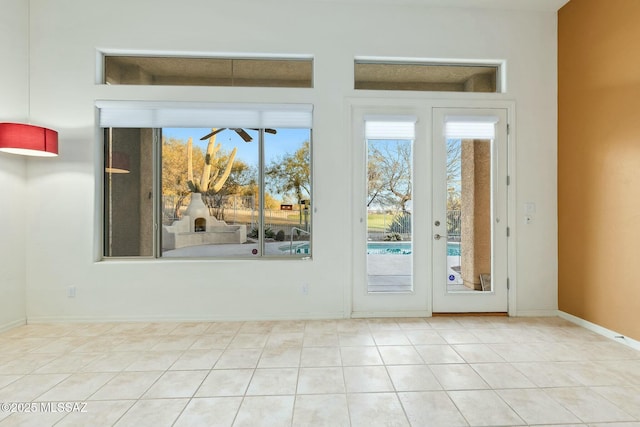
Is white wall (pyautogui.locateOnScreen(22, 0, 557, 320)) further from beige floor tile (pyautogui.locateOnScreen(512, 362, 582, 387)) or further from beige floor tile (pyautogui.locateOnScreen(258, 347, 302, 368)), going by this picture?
beige floor tile (pyautogui.locateOnScreen(512, 362, 582, 387))

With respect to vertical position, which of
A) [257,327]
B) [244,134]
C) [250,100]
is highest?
[250,100]

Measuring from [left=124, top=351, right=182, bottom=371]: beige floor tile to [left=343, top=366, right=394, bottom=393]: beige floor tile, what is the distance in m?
1.39

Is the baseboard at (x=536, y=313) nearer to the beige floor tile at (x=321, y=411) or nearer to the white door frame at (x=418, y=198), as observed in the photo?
the white door frame at (x=418, y=198)

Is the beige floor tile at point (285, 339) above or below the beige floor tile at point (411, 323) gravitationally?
below

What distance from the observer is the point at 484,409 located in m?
1.92

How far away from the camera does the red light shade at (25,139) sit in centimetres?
291

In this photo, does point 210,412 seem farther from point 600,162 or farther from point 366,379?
point 600,162

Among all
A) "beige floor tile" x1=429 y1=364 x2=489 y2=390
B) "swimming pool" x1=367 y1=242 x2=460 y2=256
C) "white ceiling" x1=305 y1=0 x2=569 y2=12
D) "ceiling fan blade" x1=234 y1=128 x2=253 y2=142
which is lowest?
"beige floor tile" x1=429 y1=364 x2=489 y2=390

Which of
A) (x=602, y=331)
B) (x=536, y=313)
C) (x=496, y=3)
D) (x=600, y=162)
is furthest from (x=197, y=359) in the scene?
(x=496, y=3)

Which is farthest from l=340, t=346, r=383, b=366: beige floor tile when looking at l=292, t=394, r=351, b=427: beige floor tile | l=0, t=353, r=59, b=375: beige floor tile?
l=0, t=353, r=59, b=375: beige floor tile

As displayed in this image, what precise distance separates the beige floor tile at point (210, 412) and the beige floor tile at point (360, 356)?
91 centimetres

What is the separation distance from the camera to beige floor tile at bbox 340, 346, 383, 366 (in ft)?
8.23

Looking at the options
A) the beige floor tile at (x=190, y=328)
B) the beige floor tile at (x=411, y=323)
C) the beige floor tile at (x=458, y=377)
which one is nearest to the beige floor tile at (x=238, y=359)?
the beige floor tile at (x=190, y=328)

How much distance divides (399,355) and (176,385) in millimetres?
1708
